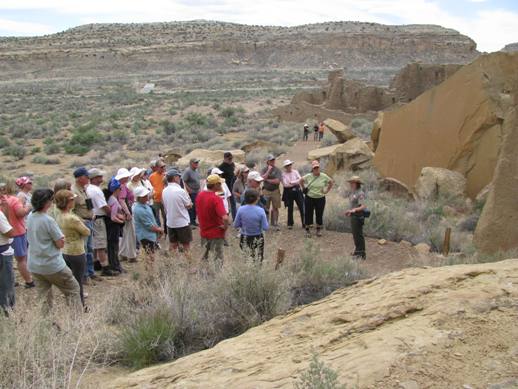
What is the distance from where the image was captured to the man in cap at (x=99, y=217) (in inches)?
310

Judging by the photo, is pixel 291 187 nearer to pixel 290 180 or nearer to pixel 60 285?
pixel 290 180

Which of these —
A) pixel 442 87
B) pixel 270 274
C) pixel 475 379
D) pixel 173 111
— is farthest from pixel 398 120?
pixel 173 111

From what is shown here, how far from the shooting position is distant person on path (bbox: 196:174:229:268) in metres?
7.48

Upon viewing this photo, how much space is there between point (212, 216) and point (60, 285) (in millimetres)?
2228

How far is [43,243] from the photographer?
5754 mm

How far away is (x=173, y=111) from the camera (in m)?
36.7

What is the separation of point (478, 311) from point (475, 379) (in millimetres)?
667

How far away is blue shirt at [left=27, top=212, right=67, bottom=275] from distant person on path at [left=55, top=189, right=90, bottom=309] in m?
→ 0.53

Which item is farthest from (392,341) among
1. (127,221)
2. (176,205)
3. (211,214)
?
(127,221)

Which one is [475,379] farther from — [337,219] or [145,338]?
[337,219]

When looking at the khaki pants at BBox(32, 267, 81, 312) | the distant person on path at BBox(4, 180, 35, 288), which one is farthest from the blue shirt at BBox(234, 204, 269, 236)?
the distant person on path at BBox(4, 180, 35, 288)

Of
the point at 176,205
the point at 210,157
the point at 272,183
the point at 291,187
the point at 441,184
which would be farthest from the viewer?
the point at 210,157

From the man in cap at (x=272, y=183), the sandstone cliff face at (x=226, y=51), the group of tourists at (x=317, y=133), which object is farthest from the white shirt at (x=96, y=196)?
the sandstone cliff face at (x=226, y=51)

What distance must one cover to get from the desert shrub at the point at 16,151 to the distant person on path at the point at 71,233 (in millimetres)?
18240
